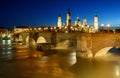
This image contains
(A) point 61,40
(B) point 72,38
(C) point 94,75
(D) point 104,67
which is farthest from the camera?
(A) point 61,40

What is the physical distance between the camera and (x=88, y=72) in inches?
940

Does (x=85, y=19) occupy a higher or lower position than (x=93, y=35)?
higher

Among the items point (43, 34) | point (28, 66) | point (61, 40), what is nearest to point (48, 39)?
point (43, 34)

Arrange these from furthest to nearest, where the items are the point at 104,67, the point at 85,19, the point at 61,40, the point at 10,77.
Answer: the point at 85,19 → the point at 61,40 → the point at 104,67 → the point at 10,77

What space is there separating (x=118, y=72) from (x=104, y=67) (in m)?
2.66

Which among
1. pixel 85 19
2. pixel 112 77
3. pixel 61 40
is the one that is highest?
pixel 85 19

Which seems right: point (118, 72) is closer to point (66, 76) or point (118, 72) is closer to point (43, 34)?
point (66, 76)

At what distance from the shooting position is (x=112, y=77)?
71.8ft

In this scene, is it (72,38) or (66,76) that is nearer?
(66,76)

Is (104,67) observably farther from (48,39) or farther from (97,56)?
(48,39)

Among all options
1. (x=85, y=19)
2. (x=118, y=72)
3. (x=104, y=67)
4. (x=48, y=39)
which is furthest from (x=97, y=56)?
(x=85, y=19)

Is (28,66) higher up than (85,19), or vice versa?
(85,19)

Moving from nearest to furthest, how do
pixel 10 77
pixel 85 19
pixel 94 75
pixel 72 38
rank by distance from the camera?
1. pixel 10 77
2. pixel 94 75
3. pixel 72 38
4. pixel 85 19

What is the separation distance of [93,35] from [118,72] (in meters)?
7.79
